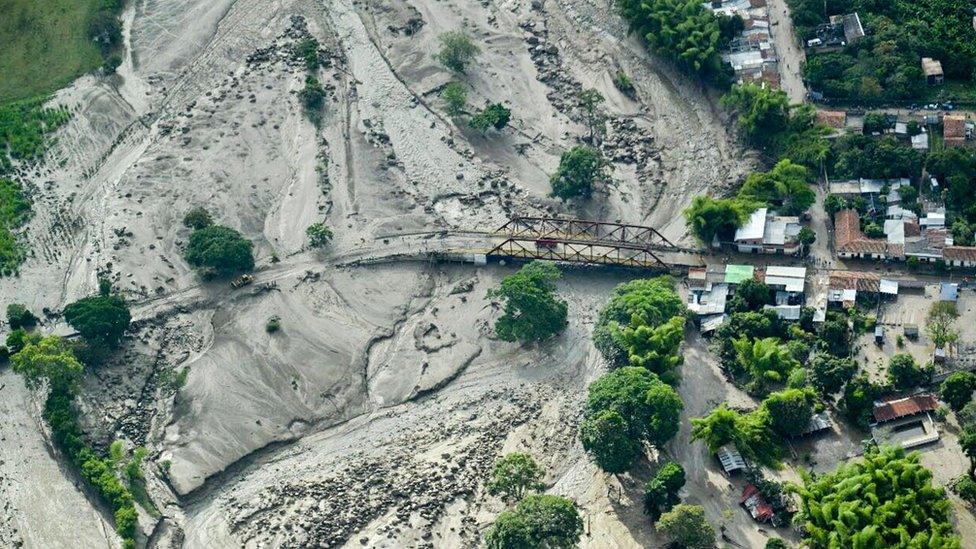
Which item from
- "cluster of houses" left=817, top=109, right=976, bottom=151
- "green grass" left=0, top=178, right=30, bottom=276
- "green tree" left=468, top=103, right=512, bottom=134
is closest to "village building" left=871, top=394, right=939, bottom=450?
"cluster of houses" left=817, top=109, right=976, bottom=151

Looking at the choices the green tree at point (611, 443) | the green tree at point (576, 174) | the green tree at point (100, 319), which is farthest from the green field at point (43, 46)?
the green tree at point (611, 443)

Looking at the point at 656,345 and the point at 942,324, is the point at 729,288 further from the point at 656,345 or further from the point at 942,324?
the point at 942,324

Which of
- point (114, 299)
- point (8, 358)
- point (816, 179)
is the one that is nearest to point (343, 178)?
point (114, 299)

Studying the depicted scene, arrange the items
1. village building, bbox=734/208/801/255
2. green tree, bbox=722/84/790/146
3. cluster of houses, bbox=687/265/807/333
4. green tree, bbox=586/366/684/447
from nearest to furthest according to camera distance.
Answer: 1. green tree, bbox=586/366/684/447
2. cluster of houses, bbox=687/265/807/333
3. village building, bbox=734/208/801/255
4. green tree, bbox=722/84/790/146

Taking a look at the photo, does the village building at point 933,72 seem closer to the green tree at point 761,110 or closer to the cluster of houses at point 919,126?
the cluster of houses at point 919,126

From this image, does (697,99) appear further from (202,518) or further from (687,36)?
(202,518)

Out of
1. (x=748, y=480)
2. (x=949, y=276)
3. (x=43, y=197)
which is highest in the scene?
(x=43, y=197)

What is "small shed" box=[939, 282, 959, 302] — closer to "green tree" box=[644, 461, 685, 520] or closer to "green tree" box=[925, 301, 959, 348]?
"green tree" box=[925, 301, 959, 348]
